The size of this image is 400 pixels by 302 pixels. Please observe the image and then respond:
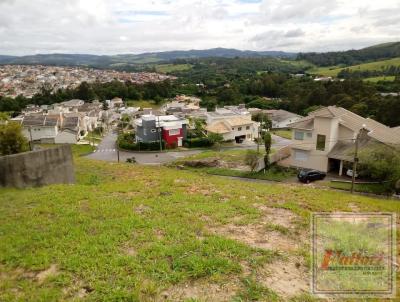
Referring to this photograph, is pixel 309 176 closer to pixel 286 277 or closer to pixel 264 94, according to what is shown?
pixel 286 277

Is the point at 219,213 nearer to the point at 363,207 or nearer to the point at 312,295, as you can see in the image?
the point at 312,295

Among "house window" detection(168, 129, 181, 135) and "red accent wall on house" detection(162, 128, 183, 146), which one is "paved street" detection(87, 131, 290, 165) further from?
"house window" detection(168, 129, 181, 135)

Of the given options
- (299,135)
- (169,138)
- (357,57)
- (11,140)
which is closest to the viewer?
(11,140)

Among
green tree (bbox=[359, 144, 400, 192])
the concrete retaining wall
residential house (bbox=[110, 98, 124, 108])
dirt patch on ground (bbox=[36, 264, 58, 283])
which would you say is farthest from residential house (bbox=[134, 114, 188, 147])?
residential house (bbox=[110, 98, 124, 108])

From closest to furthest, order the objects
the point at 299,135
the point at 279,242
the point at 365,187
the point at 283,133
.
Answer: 1. the point at 279,242
2. the point at 365,187
3. the point at 299,135
4. the point at 283,133

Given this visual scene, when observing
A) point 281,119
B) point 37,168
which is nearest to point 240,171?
point 37,168

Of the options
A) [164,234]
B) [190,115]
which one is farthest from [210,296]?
[190,115]

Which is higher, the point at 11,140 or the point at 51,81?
the point at 51,81
